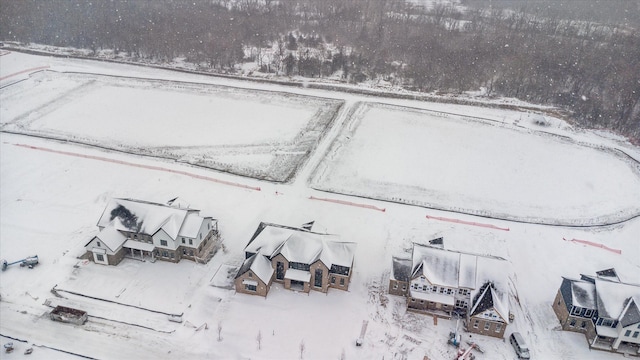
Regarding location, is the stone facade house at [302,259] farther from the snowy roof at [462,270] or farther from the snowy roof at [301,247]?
the snowy roof at [462,270]

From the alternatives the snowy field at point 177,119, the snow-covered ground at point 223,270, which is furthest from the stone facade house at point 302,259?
the snowy field at point 177,119

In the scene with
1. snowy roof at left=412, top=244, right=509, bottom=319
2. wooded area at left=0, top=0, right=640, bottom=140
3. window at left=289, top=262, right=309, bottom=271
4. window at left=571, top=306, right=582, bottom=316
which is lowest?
window at left=571, top=306, right=582, bottom=316

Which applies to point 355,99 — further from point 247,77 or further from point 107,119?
point 107,119

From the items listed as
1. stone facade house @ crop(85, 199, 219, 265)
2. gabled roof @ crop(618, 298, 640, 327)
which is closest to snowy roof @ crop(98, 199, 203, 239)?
stone facade house @ crop(85, 199, 219, 265)

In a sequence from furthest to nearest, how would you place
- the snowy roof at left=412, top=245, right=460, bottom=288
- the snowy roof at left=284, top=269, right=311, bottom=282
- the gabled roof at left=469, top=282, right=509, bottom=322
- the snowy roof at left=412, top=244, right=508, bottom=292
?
1. the snowy roof at left=284, top=269, right=311, bottom=282
2. the snowy roof at left=412, top=245, right=460, bottom=288
3. the snowy roof at left=412, top=244, right=508, bottom=292
4. the gabled roof at left=469, top=282, right=509, bottom=322

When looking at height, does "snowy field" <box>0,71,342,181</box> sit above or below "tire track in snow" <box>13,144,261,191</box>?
above

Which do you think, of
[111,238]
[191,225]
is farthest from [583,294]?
[111,238]

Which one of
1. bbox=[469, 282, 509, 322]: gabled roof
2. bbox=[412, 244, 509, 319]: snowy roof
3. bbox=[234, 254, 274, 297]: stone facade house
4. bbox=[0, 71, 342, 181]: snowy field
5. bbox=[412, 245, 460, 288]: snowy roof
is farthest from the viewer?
bbox=[0, 71, 342, 181]: snowy field

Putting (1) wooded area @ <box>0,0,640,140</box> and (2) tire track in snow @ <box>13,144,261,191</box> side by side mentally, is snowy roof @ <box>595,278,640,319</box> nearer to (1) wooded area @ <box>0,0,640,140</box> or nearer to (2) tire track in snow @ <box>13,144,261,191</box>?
(2) tire track in snow @ <box>13,144,261,191</box>

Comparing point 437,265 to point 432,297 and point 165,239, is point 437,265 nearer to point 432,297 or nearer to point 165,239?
point 432,297
